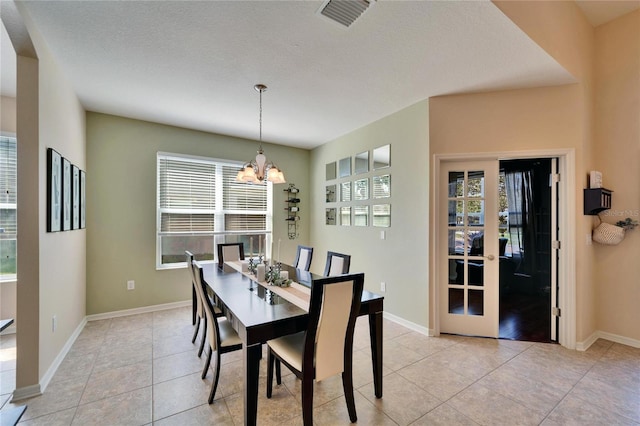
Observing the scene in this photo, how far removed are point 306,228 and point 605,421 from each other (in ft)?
14.4

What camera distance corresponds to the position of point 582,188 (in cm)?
295

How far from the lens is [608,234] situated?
300 centimetres

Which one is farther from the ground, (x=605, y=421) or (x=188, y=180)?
(x=188, y=180)

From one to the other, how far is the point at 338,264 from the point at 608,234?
2893 millimetres

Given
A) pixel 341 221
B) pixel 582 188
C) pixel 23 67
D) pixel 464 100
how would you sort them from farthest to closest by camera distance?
pixel 341 221 → pixel 464 100 → pixel 582 188 → pixel 23 67

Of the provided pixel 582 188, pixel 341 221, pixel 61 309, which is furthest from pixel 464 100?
pixel 61 309

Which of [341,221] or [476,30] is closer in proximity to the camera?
[476,30]

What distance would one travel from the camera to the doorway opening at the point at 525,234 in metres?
4.58

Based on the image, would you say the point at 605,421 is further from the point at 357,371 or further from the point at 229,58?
the point at 229,58

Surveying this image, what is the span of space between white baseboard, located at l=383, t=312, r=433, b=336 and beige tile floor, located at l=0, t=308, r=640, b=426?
146mm

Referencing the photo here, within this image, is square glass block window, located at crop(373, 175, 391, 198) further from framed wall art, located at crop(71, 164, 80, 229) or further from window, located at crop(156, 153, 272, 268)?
framed wall art, located at crop(71, 164, 80, 229)

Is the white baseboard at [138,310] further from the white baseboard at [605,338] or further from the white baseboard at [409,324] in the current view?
the white baseboard at [605,338]

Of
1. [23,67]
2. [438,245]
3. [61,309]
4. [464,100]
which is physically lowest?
[61,309]

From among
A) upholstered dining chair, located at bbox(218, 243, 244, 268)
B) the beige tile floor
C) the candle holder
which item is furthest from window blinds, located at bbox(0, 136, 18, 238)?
the candle holder
